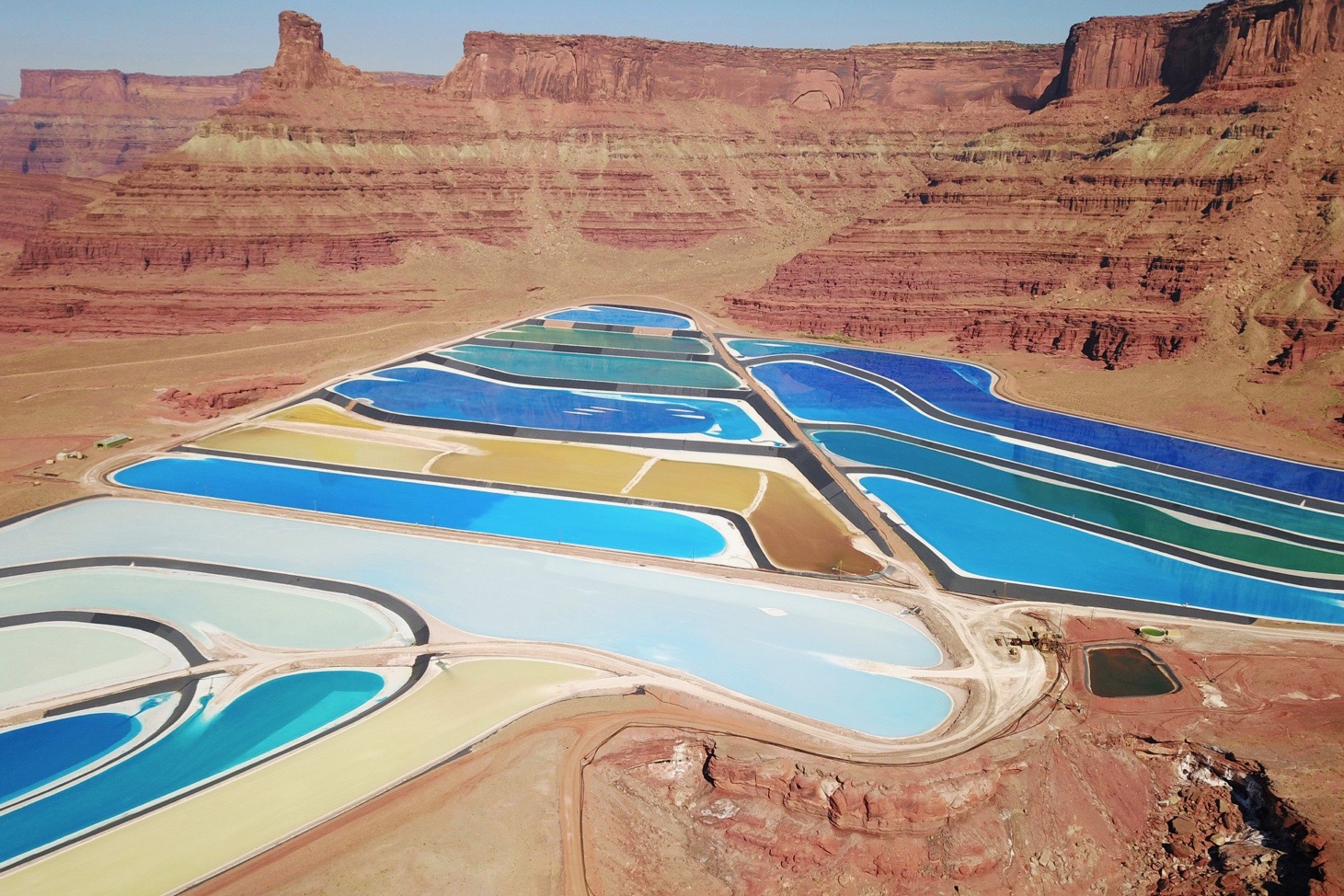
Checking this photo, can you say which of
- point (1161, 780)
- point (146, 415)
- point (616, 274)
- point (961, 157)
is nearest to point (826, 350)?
point (961, 157)

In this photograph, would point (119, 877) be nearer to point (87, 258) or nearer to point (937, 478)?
point (937, 478)

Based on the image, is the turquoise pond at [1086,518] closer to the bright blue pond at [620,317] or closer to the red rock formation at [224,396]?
the bright blue pond at [620,317]

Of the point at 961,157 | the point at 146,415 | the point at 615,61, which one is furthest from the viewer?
the point at 615,61

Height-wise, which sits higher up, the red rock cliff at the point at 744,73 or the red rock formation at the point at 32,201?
the red rock cliff at the point at 744,73

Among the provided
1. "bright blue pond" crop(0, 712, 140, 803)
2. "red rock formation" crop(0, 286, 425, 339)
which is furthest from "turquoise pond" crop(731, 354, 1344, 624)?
"red rock formation" crop(0, 286, 425, 339)

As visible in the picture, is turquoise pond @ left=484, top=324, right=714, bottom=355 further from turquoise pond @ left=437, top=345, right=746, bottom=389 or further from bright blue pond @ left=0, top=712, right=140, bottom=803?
bright blue pond @ left=0, top=712, right=140, bottom=803

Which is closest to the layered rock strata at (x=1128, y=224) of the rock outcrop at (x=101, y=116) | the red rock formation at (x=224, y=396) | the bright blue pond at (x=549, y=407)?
the bright blue pond at (x=549, y=407)

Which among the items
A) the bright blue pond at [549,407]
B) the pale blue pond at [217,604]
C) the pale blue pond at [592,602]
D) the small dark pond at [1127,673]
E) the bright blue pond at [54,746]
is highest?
the bright blue pond at [549,407]
